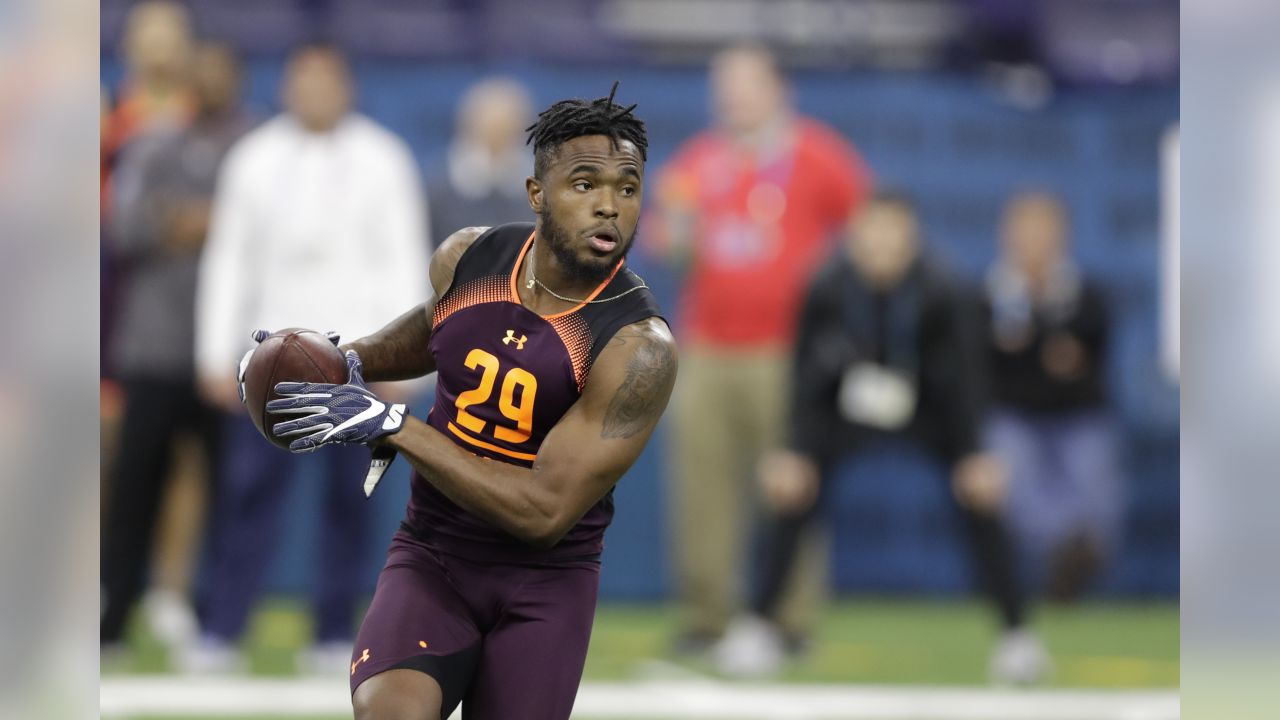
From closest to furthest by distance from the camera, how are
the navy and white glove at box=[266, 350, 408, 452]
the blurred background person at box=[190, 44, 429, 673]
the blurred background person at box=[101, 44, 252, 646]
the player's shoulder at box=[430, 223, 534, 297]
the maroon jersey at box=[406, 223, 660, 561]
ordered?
the navy and white glove at box=[266, 350, 408, 452]
the maroon jersey at box=[406, 223, 660, 561]
the player's shoulder at box=[430, 223, 534, 297]
the blurred background person at box=[190, 44, 429, 673]
the blurred background person at box=[101, 44, 252, 646]

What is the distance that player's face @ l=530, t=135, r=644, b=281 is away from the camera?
331 cm

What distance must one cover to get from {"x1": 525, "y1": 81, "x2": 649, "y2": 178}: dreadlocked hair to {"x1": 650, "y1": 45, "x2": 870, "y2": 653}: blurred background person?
4.04 metres

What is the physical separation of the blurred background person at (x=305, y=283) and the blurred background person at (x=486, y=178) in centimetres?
36

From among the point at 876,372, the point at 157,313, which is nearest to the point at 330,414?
the point at 157,313

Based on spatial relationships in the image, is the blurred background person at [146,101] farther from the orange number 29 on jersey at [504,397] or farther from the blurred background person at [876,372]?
the orange number 29 on jersey at [504,397]

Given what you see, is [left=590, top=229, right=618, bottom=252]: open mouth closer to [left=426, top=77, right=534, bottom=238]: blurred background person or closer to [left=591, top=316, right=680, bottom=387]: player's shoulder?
[left=591, top=316, right=680, bottom=387]: player's shoulder

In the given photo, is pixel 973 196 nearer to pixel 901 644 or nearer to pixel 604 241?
pixel 901 644

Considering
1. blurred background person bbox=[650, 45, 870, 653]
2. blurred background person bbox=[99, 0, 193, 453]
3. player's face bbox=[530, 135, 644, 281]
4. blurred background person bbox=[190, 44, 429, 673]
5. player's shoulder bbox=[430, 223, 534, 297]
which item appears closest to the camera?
player's face bbox=[530, 135, 644, 281]

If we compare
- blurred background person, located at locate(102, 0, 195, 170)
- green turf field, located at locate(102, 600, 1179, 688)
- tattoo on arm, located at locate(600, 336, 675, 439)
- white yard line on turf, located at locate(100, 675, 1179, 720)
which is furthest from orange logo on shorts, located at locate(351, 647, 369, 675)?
blurred background person, located at locate(102, 0, 195, 170)

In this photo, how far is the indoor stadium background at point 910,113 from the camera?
910 cm

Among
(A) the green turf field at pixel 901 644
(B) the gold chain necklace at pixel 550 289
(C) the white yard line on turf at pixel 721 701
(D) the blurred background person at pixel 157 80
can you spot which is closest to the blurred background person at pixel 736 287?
(A) the green turf field at pixel 901 644
